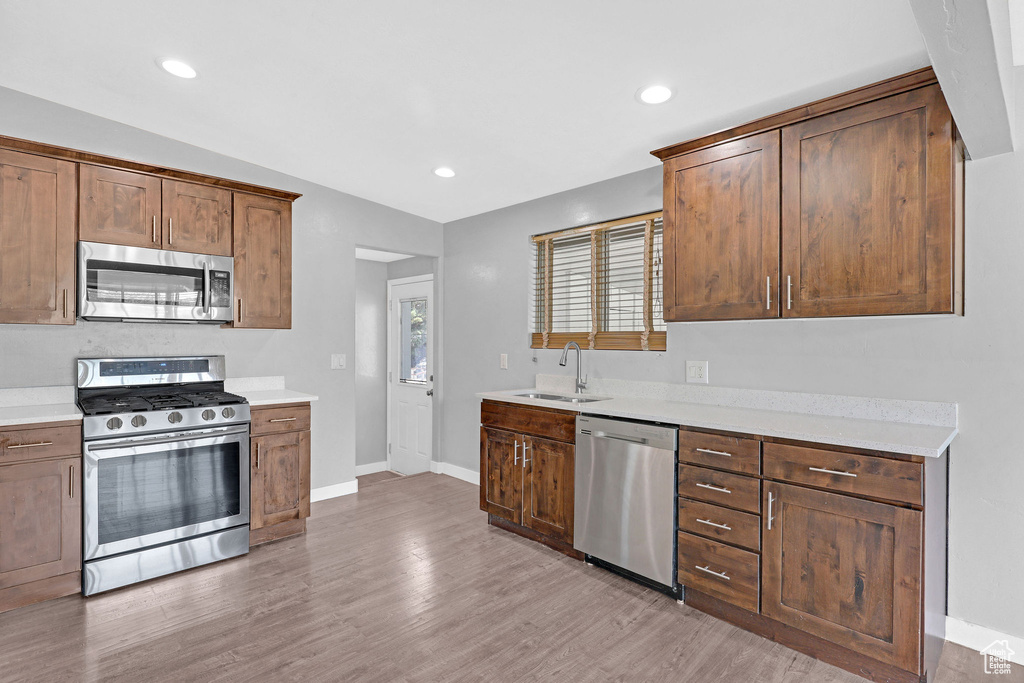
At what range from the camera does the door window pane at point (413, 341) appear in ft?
17.5

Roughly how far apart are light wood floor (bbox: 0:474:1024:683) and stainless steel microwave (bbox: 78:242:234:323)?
5.17 ft

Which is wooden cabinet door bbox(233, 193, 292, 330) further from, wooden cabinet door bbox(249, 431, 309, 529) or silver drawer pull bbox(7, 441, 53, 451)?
silver drawer pull bbox(7, 441, 53, 451)

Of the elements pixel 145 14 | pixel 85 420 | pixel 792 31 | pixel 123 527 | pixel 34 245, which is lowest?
pixel 123 527

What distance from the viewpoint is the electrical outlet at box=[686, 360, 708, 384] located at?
122 inches

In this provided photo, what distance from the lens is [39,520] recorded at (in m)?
2.54

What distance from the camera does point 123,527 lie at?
2752mm

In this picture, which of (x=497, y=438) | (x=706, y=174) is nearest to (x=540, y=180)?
(x=706, y=174)

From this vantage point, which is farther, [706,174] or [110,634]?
[706,174]

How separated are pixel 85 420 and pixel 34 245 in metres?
1.04

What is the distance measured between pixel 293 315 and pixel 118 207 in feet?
4.34

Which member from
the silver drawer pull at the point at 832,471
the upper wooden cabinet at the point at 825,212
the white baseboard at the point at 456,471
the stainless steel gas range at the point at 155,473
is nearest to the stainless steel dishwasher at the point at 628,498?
the silver drawer pull at the point at 832,471

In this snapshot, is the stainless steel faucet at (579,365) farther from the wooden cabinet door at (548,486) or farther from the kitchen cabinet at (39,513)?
the kitchen cabinet at (39,513)

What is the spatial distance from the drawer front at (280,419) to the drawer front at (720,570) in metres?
2.50

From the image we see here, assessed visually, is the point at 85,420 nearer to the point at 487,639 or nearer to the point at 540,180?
the point at 487,639
